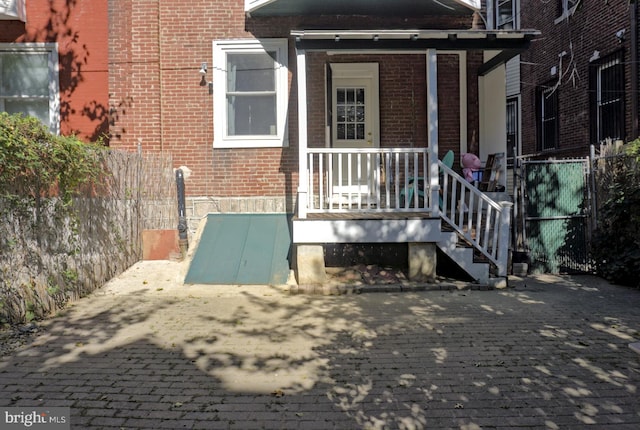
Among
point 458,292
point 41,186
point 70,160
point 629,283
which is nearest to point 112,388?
point 41,186

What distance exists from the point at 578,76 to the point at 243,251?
1000 cm

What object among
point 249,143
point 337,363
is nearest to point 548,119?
point 249,143

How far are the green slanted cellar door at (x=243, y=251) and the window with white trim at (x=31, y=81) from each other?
4.04 m

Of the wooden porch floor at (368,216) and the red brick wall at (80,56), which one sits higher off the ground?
the red brick wall at (80,56)

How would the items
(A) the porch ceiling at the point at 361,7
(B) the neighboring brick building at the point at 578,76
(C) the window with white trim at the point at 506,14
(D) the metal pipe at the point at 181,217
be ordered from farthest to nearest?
1. (C) the window with white trim at the point at 506,14
2. (B) the neighboring brick building at the point at 578,76
3. (A) the porch ceiling at the point at 361,7
4. (D) the metal pipe at the point at 181,217

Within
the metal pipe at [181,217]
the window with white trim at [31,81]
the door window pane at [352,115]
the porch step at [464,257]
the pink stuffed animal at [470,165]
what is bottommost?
the porch step at [464,257]

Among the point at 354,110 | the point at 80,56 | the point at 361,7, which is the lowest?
the point at 354,110

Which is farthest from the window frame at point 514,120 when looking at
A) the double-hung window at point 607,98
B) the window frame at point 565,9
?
the double-hung window at point 607,98

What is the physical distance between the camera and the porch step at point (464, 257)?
7688mm

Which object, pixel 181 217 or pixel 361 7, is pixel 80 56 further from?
pixel 361 7

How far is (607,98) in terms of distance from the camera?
12.4 m

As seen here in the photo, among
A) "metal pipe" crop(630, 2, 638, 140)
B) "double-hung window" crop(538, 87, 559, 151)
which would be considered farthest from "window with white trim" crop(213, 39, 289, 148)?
"double-hung window" crop(538, 87, 559, 151)

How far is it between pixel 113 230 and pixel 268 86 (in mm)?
3866

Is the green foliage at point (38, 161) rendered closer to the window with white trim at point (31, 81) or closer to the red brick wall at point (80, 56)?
the red brick wall at point (80, 56)
